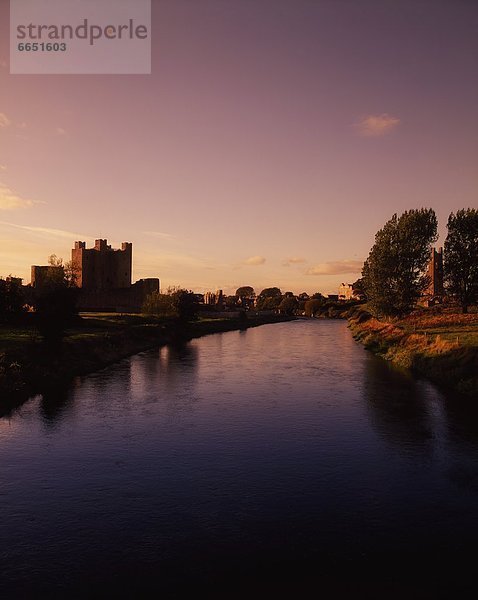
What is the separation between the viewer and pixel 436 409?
28.0 meters

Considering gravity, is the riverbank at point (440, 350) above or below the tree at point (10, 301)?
below

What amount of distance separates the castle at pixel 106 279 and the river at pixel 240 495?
78.4 meters

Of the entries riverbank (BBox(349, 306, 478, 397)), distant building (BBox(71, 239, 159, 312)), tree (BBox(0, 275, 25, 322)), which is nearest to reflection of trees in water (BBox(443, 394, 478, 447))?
riverbank (BBox(349, 306, 478, 397))

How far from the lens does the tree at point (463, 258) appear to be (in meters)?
69.4

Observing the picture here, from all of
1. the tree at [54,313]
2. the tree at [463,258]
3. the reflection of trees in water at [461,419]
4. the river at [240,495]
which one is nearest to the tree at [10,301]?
the tree at [54,313]

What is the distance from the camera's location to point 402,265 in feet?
227

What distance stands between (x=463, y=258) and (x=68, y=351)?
183 ft

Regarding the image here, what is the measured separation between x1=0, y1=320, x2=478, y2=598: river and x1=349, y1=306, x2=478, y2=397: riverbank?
368 centimetres

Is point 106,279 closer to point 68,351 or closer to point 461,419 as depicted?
point 68,351

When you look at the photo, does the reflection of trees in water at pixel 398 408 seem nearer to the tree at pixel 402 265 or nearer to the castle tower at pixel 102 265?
the tree at pixel 402 265

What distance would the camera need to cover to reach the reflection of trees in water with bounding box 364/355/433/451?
76.1 ft

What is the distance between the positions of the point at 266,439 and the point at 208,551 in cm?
1029

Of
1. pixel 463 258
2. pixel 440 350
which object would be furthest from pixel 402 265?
pixel 440 350

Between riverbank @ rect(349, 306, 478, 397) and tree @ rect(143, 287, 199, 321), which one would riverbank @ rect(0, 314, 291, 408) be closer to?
tree @ rect(143, 287, 199, 321)
